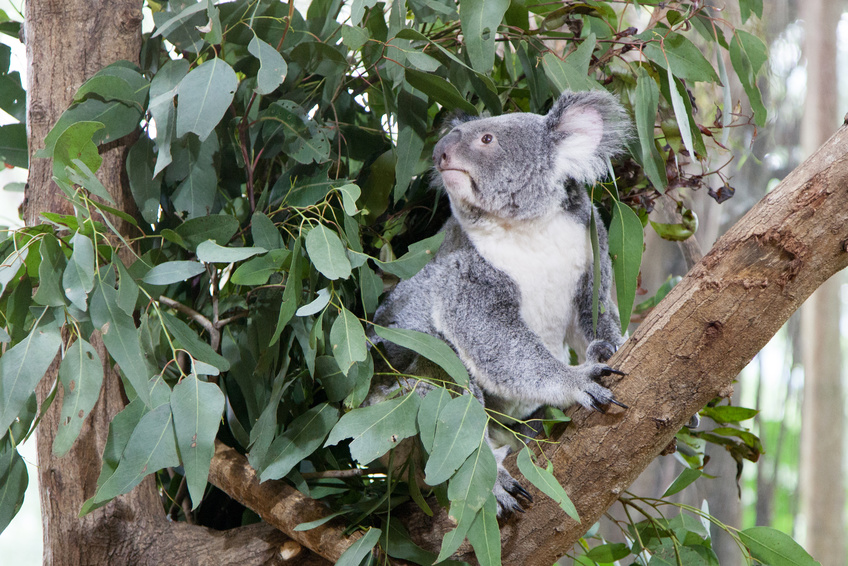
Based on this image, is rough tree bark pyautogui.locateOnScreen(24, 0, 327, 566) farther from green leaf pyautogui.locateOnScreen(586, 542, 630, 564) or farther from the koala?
green leaf pyautogui.locateOnScreen(586, 542, 630, 564)

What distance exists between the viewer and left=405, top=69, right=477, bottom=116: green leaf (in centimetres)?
141

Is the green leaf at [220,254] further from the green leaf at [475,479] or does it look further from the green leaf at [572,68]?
the green leaf at [572,68]

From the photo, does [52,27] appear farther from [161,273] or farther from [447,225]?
[447,225]

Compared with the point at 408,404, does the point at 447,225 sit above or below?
above

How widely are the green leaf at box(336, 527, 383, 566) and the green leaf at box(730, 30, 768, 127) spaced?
1311mm

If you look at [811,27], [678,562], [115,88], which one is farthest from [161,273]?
[811,27]

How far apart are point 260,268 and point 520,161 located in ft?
2.41

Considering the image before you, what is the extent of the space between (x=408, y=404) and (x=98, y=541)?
840 mm

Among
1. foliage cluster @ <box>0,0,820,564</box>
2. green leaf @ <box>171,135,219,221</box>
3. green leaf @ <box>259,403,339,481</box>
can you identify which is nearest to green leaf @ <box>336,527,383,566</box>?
foliage cluster @ <box>0,0,820,564</box>

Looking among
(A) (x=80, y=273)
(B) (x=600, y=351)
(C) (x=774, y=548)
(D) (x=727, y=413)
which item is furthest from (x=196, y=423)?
(D) (x=727, y=413)

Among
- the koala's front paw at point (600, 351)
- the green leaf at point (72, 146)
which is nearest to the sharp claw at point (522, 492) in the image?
the koala's front paw at point (600, 351)

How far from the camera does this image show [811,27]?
4656 mm

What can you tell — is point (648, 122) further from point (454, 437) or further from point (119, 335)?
point (119, 335)

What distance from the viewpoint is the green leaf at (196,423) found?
1.12 meters
